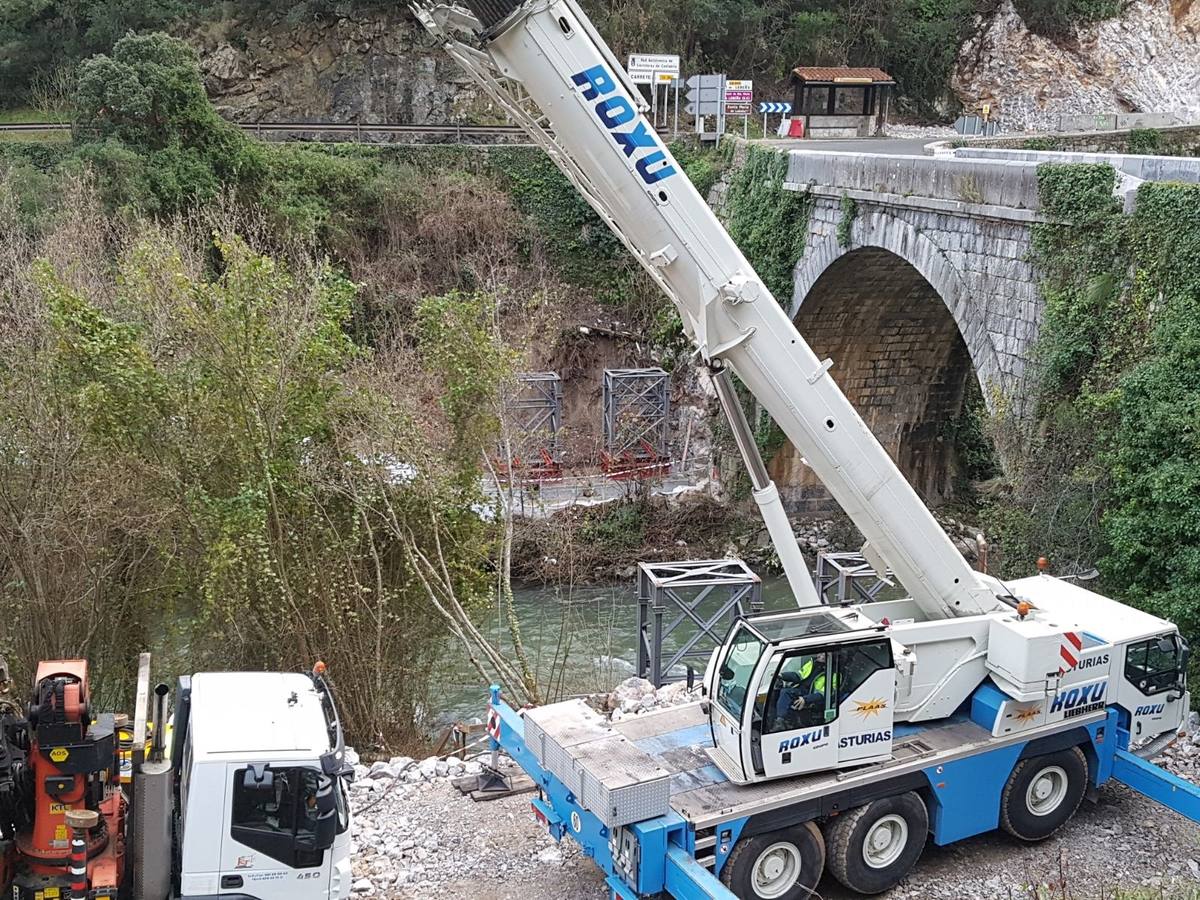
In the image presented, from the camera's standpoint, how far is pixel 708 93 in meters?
29.2

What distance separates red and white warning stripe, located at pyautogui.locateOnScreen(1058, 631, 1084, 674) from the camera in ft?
30.5

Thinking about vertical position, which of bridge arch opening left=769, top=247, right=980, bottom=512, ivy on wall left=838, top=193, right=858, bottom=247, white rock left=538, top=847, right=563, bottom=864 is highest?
ivy on wall left=838, top=193, right=858, bottom=247

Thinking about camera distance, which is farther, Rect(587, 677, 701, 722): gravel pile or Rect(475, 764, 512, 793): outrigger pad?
Rect(587, 677, 701, 722): gravel pile

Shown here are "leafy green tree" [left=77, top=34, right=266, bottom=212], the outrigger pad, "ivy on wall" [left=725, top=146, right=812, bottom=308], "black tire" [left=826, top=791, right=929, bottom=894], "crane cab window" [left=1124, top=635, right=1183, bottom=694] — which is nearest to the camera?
"black tire" [left=826, top=791, right=929, bottom=894]

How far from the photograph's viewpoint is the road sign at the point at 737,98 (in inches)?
1125

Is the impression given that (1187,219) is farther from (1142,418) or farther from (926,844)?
(926,844)

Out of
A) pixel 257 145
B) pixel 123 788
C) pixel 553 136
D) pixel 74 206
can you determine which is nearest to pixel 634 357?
pixel 257 145

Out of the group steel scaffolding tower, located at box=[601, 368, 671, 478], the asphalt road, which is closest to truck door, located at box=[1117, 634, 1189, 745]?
steel scaffolding tower, located at box=[601, 368, 671, 478]

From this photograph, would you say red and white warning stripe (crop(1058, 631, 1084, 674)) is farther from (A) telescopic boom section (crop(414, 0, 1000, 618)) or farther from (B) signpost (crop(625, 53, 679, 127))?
(B) signpost (crop(625, 53, 679, 127))

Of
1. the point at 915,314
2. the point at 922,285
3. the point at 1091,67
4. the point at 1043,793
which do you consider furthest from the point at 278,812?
the point at 1091,67

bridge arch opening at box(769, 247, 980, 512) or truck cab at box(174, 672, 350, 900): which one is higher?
bridge arch opening at box(769, 247, 980, 512)

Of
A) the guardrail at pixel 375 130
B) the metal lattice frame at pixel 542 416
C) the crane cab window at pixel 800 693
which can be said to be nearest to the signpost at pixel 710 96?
the guardrail at pixel 375 130

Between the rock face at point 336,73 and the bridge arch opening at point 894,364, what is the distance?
58.4 feet

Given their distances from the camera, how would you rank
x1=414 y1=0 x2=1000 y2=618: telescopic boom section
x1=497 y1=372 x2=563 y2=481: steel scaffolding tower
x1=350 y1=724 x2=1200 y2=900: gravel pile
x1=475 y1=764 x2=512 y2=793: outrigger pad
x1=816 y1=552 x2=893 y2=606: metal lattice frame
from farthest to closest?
x1=497 y1=372 x2=563 y2=481: steel scaffolding tower → x1=816 y1=552 x2=893 y2=606: metal lattice frame → x1=475 y1=764 x2=512 y2=793: outrigger pad → x1=350 y1=724 x2=1200 y2=900: gravel pile → x1=414 y1=0 x2=1000 y2=618: telescopic boom section
